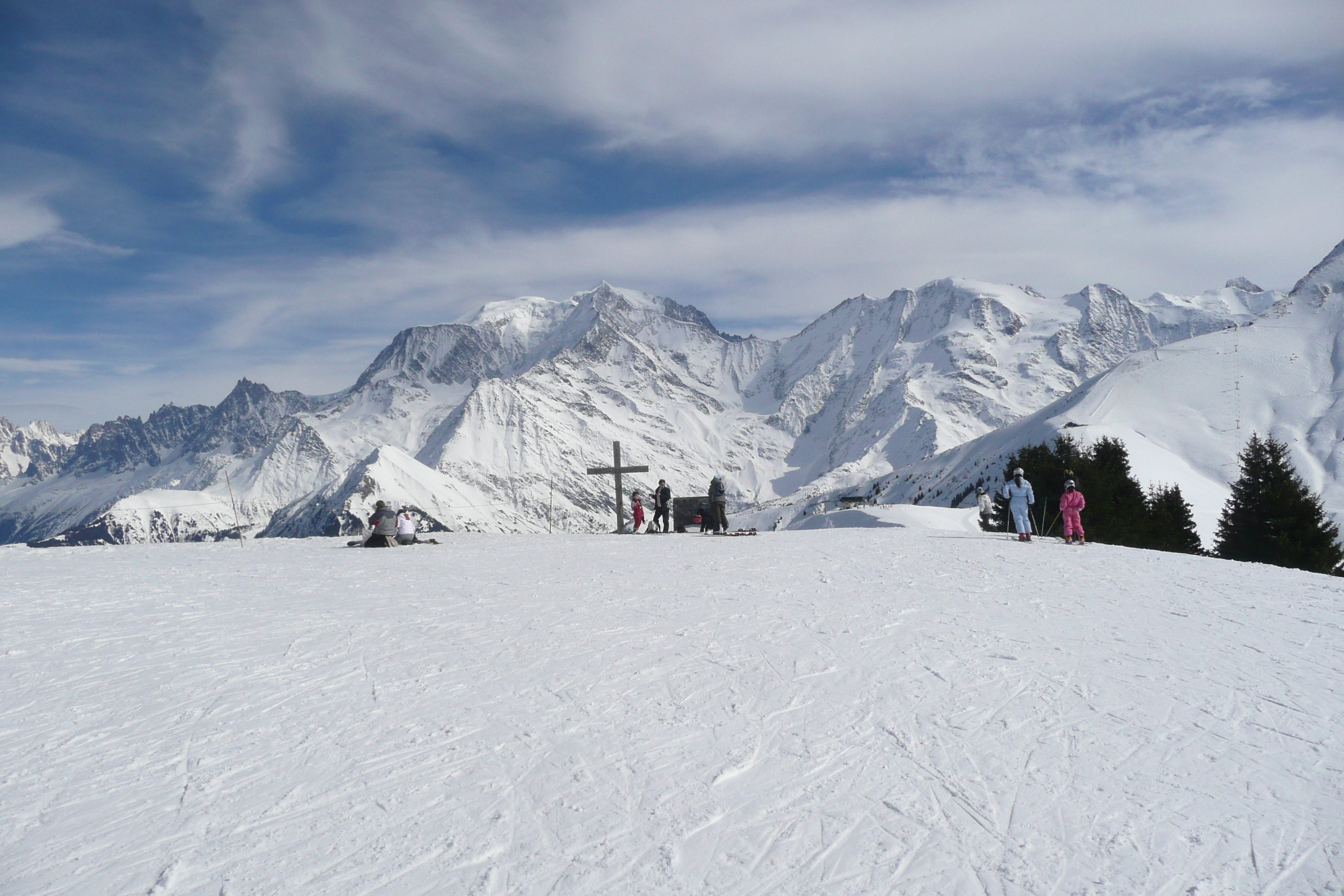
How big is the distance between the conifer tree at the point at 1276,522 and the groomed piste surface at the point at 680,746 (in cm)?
2568

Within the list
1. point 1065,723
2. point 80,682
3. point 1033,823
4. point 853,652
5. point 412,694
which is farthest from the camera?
point 853,652

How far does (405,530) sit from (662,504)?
9.77 meters

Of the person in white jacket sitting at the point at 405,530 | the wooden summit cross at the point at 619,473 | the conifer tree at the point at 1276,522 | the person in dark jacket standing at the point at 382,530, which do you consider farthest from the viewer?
the conifer tree at the point at 1276,522

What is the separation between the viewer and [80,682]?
332 inches

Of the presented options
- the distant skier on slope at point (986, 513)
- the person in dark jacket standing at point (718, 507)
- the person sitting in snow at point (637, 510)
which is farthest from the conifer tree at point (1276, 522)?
the person sitting in snow at point (637, 510)

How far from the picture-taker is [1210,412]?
115812mm

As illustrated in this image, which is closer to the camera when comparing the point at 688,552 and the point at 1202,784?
the point at 1202,784

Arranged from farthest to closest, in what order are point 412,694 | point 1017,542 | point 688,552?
point 1017,542
point 688,552
point 412,694

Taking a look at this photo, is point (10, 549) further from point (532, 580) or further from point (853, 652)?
point (853, 652)

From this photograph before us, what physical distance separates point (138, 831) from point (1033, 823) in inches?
255

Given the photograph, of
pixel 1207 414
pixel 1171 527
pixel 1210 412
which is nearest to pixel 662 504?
pixel 1171 527

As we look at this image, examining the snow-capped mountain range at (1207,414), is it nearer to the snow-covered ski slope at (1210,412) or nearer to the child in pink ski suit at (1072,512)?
the snow-covered ski slope at (1210,412)

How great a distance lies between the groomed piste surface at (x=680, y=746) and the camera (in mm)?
4906

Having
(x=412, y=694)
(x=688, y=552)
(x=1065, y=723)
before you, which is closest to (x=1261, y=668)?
(x=1065, y=723)
